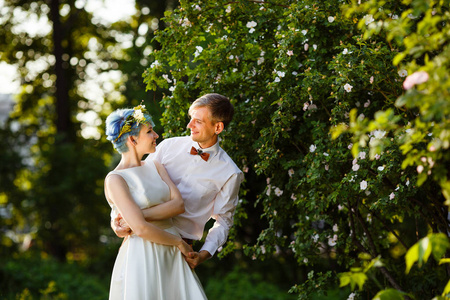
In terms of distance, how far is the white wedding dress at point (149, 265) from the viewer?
3.29 metres

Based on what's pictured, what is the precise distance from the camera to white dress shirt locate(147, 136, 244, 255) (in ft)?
12.2

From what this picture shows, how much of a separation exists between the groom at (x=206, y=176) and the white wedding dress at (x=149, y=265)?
279 millimetres

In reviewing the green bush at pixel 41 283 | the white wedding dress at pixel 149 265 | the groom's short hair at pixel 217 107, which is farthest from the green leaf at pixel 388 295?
the green bush at pixel 41 283

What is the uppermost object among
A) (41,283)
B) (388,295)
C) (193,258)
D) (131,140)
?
(41,283)

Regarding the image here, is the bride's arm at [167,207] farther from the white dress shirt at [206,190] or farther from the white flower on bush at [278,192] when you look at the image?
the white flower on bush at [278,192]

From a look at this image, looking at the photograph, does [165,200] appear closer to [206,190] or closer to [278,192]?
[206,190]

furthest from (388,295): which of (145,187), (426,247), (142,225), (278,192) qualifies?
(278,192)

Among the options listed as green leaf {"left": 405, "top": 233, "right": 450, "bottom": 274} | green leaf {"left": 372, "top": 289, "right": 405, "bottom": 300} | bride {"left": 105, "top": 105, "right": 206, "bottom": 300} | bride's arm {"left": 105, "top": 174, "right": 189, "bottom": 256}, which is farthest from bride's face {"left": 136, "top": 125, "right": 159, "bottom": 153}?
green leaf {"left": 405, "top": 233, "right": 450, "bottom": 274}

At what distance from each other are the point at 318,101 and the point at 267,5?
2.82 ft

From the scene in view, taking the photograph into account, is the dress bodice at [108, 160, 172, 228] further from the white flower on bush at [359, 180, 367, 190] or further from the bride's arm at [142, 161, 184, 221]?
the white flower on bush at [359, 180, 367, 190]

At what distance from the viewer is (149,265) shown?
130 inches

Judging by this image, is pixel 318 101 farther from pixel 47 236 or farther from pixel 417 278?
pixel 47 236

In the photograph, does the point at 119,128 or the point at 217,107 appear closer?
the point at 119,128

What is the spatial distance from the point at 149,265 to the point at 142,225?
0.83 feet
